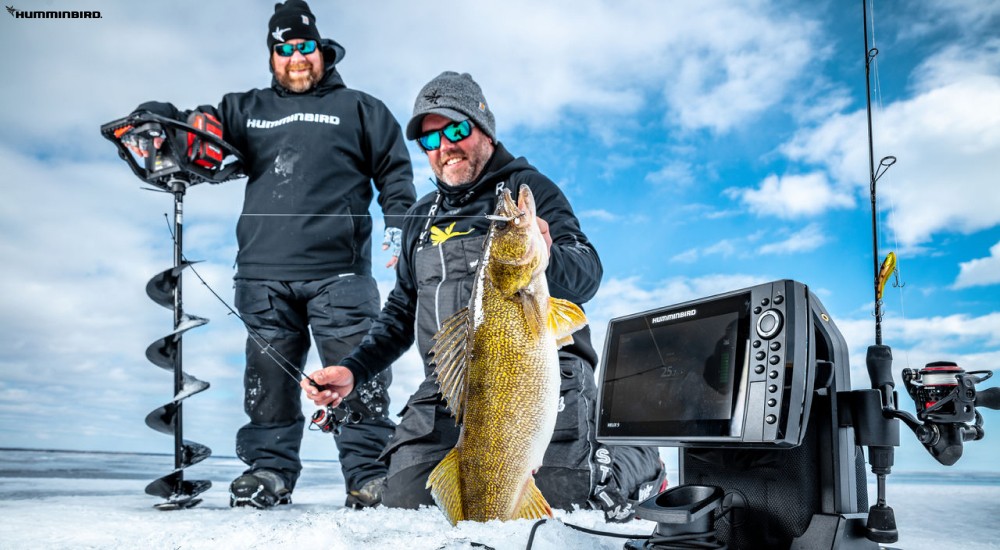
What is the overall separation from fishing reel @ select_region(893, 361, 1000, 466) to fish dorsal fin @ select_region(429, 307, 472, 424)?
3.65 ft

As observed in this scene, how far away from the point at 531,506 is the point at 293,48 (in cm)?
396

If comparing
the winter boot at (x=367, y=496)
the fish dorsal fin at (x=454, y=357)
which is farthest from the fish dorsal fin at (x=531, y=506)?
the winter boot at (x=367, y=496)

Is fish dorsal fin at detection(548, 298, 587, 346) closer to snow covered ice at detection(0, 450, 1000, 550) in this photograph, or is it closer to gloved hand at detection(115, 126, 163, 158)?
snow covered ice at detection(0, 450, 1000, 550)

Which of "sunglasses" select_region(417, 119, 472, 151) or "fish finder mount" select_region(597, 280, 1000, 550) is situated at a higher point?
"sunglasses" select_region(417, 119, 472, 151)

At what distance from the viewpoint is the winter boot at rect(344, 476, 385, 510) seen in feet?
12.7

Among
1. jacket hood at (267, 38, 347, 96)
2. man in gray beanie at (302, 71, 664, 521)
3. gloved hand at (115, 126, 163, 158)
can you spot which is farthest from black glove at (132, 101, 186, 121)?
man in gray beanie at (302, 71, 664, 521)

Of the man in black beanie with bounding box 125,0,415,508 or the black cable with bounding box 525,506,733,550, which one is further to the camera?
the man in black beanie with bounding box 125,0,415,508

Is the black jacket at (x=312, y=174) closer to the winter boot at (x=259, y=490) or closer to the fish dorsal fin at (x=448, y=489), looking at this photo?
the winter boot at (x=259, y=490)

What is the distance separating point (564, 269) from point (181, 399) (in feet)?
9.18

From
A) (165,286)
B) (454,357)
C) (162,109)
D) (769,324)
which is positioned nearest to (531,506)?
(454,357)

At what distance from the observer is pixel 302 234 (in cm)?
446

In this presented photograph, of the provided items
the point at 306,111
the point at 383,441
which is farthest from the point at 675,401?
the point at 306,111

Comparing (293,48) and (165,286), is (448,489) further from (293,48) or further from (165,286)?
(293,48)

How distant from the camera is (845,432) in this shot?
150 cm
